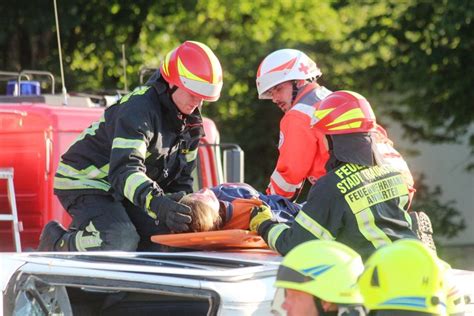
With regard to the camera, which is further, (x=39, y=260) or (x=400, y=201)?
(x=400, y=201)

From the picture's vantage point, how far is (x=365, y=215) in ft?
16.9

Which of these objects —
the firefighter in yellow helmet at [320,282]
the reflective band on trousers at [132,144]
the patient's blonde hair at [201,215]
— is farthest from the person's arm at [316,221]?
the firefighter in yellow helmet at [320,282]

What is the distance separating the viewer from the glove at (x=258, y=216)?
570 cm

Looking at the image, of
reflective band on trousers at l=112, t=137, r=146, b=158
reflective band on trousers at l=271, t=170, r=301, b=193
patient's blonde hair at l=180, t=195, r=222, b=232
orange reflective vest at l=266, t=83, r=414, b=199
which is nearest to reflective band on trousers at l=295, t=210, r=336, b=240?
patient's blonde hair at l=180, t=195, r=222, b=232

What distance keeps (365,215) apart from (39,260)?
4.80 ft

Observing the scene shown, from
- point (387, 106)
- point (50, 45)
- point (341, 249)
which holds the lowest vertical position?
point (387, 106)

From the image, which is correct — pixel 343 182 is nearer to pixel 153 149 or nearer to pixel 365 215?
pixel 365 215

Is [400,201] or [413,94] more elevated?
[400,201]

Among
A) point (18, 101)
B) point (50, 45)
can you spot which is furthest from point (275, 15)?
point (18, 101)

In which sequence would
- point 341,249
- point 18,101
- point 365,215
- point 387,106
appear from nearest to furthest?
point 341,249 → point 365,215 → point 18,101 → point 387,106

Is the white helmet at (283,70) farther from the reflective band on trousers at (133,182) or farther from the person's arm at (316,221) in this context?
the person's arm at (316,221)

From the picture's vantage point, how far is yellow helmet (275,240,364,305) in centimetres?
358

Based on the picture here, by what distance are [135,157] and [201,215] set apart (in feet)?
1.55

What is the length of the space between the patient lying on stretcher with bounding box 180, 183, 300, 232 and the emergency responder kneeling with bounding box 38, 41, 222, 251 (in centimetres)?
13
